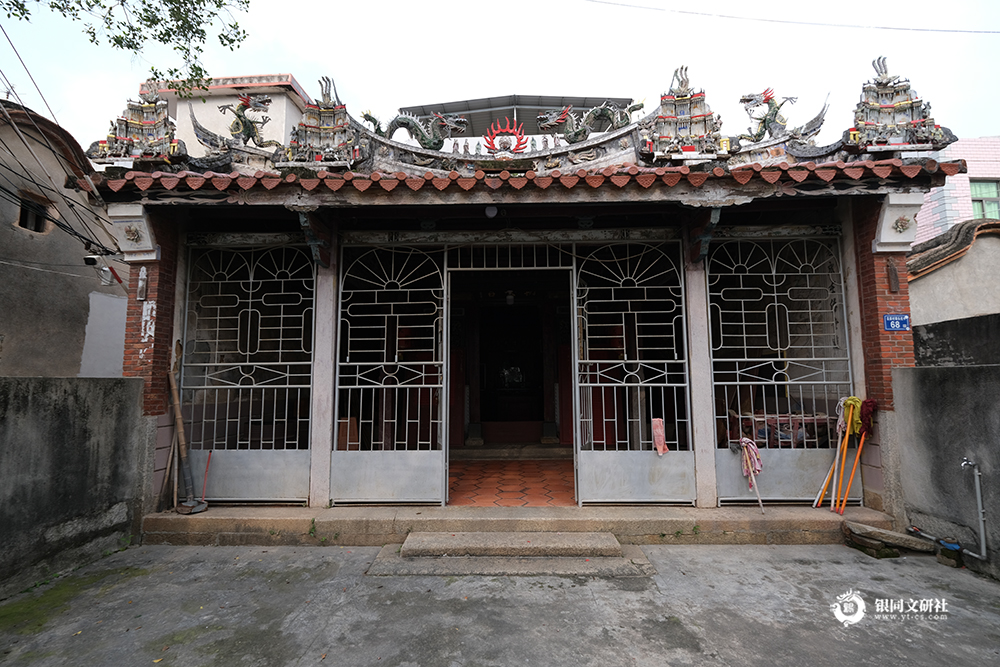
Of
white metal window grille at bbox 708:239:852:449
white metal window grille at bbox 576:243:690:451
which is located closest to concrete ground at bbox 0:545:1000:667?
white metal window grille at bbox 708:239:852:449

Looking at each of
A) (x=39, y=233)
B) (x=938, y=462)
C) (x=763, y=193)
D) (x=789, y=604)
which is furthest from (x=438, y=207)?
(x=39, y=233)

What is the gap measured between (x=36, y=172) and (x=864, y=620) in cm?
1133

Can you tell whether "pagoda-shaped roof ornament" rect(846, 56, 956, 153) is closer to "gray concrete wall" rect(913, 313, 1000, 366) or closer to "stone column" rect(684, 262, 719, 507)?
"gray concrete wall" rect(913, 313, 1000, 366)

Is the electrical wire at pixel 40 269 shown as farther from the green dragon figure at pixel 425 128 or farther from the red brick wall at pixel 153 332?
the green dragon figure at pixel 425 128

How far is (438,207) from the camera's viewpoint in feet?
16.3

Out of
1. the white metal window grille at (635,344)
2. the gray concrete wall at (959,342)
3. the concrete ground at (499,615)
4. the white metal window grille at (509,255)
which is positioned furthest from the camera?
the white metal window grille at (635,344)

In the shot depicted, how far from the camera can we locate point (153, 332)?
16.4 feet

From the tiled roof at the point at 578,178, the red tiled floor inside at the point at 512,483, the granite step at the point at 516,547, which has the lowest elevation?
the granite step at the point at 516,547

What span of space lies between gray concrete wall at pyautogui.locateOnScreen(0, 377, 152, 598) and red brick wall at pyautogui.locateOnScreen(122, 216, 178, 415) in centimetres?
14

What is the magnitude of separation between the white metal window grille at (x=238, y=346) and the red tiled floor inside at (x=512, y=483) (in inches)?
85.6

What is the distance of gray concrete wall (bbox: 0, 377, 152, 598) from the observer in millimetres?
3715

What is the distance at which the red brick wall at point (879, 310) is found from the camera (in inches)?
188

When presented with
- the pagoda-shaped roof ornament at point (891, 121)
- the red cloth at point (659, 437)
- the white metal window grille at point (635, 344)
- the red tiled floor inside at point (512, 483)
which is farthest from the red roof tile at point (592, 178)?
the red tiled floor inside at point (512, 483)

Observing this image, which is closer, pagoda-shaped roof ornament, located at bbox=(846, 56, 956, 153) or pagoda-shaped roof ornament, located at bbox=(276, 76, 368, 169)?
pagoda-shaped roof ornament, located at bbox=(846, 56, 956, 153)
